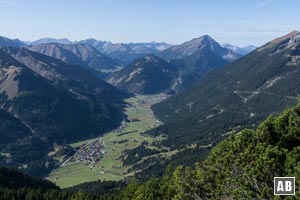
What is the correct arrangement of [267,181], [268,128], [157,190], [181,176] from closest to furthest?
[267,181] → [268,128] → [181,176] → [157,190]

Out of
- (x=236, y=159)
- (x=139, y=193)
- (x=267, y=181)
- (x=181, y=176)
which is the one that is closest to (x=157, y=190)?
(x=139, y=193)

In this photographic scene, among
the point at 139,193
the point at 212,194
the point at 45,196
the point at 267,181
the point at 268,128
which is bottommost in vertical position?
the point at 45,196

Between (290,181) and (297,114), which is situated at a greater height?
(297,114)

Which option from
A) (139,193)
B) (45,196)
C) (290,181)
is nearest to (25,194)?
(45,196)

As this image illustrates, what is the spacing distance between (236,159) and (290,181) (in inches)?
528

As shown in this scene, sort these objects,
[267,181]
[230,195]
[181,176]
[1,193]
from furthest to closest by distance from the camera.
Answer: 1. [1,193]
2. [181,176]
3. [230,195]
4. [267,181]

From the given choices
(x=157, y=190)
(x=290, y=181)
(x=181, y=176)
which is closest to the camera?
(x=290, y=181)

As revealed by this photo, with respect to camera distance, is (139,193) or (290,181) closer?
(290,181)

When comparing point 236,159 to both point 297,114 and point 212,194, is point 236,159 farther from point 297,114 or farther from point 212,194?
point 297,114

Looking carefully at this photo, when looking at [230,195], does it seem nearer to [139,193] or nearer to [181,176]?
[181,176]

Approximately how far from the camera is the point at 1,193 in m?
163

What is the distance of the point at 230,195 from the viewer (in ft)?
182

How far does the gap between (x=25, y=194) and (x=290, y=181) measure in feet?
480

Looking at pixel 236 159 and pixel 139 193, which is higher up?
pixel 236 159
